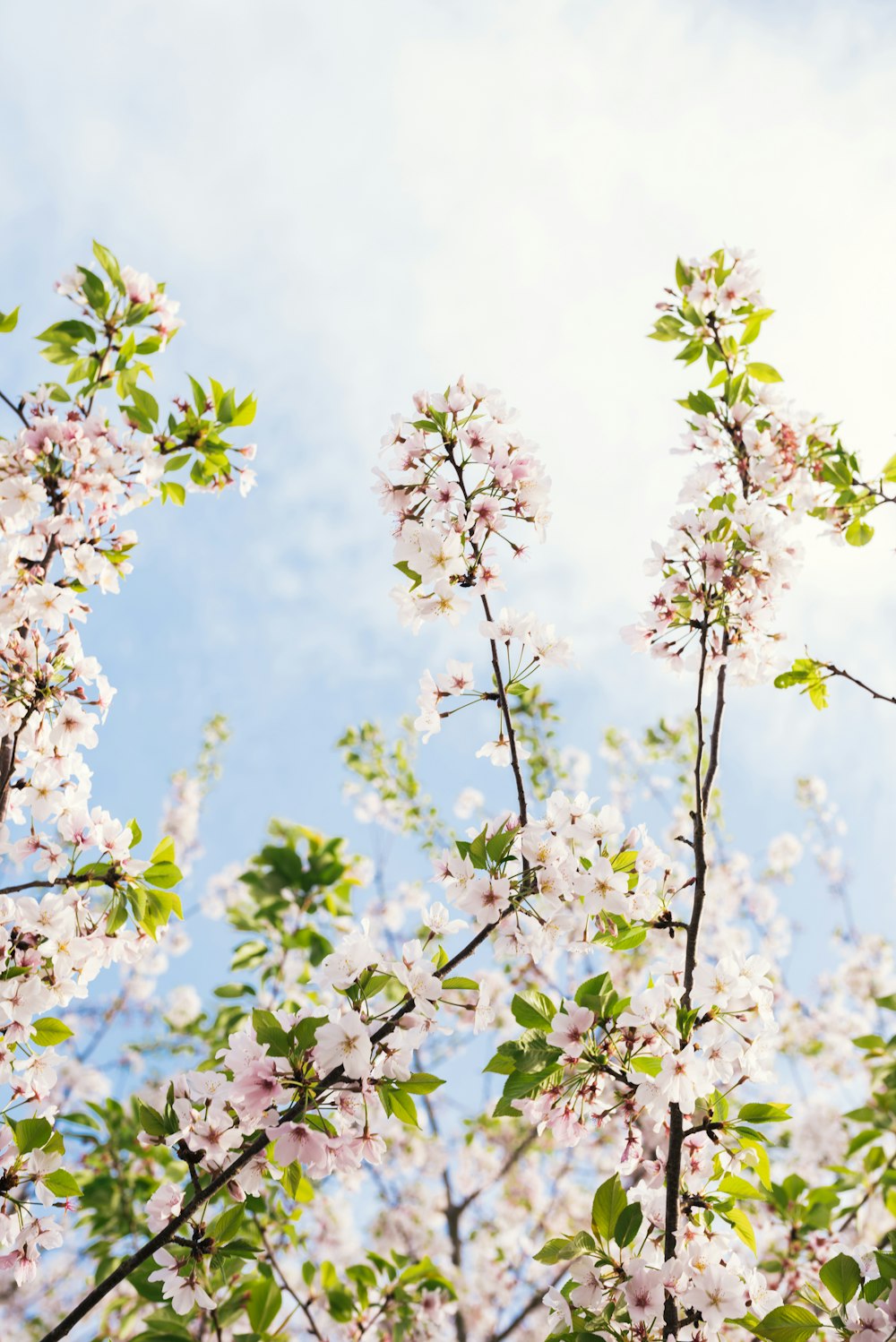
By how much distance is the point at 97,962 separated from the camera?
2350 millimetres

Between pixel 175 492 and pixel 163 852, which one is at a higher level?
pixel 175 492

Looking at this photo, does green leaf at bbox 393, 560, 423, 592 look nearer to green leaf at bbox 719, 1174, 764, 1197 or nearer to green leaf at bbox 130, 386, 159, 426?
green leaf at bbox 130, 386, 159, 426

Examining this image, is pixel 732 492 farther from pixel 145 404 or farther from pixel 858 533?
pixel 145 404

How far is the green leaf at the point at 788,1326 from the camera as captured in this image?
176 cm

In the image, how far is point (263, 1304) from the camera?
273 cm

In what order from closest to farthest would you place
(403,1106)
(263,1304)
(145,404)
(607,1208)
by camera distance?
(403,1106)
(607,1208)
(263,1304)
(145,404)

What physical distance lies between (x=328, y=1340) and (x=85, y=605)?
2.81m

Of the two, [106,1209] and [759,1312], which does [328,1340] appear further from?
[759,1312]

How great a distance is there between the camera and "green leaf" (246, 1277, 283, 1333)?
270 cm

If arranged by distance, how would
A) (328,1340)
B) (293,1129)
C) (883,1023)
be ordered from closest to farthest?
(293,1129) → (328,1340) → (883,1023)

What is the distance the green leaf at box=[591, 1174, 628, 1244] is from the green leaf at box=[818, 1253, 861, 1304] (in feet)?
1.46

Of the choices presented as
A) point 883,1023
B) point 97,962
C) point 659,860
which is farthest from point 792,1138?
point 97,962

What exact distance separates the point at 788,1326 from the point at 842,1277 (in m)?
0.16

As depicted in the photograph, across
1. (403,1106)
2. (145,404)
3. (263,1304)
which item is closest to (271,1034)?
(403,1106)
